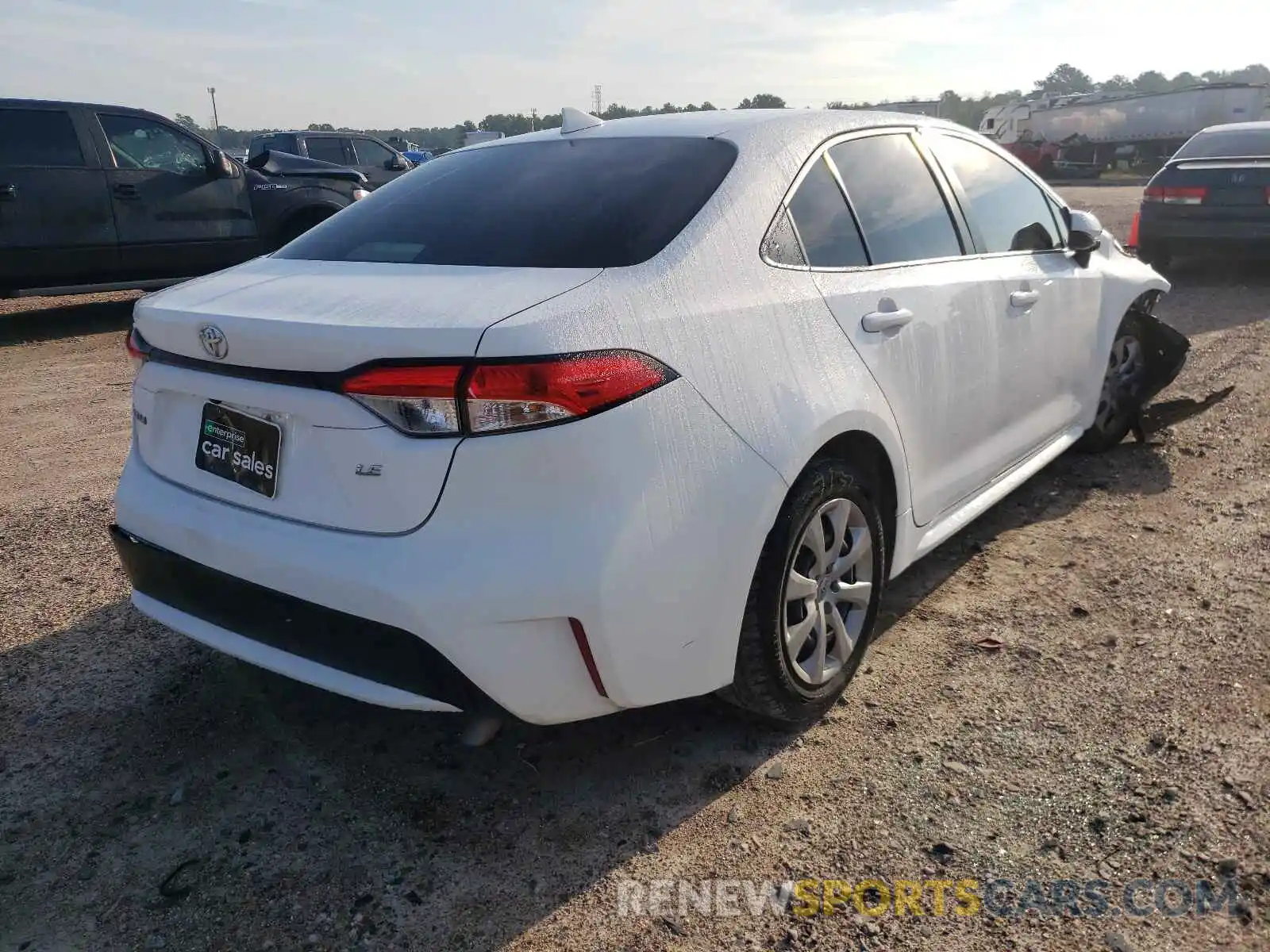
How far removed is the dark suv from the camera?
16.4 metres

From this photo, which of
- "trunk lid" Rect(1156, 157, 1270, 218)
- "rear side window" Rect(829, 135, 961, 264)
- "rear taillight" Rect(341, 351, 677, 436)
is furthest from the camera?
"trunk lid" Rect(1156, 157, 1270, 218)

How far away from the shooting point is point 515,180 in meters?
2.91

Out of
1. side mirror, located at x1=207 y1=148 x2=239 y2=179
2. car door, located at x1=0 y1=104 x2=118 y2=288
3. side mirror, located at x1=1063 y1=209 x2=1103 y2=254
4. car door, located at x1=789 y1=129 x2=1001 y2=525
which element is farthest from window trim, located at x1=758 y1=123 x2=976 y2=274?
side mirror, located at x1=207 y1=148 x2=239 y2=179

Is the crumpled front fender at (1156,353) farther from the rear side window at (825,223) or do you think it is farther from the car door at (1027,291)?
the rear side window at (825,223)

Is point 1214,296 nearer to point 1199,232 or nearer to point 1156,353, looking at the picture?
point 1199,232

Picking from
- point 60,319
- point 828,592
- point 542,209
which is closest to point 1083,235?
point 828,592

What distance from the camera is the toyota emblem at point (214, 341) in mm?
2275

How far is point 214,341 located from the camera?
230 cm

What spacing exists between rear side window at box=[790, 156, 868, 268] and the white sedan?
10mm

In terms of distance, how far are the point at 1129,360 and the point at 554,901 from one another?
408 cm

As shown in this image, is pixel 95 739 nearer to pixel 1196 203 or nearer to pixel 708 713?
pixel 708 713

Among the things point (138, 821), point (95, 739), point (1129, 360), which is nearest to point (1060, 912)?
point (138, 821)

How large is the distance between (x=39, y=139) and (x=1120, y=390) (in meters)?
8.81

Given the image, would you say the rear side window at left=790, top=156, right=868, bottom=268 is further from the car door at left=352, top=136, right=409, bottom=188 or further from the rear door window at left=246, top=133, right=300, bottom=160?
the rear door window at left=246, top=133, right=300, bottom=160
